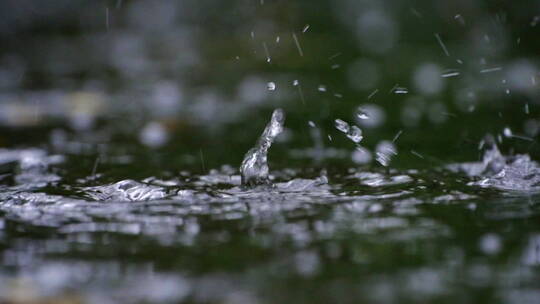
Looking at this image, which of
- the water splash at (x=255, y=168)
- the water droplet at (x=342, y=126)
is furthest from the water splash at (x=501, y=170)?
the water droplet at (x=342, y=126)

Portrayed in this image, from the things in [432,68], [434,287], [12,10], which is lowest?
[434,287]

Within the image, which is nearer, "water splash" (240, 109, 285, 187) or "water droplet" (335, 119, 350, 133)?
"water splash" (240, 109, 285, 187)

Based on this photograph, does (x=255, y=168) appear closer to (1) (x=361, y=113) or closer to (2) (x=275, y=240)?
(2) (x=275, y=240)

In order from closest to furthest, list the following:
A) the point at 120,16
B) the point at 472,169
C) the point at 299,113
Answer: the point at 472,169 < the point at 299,113 < the point at 120,16

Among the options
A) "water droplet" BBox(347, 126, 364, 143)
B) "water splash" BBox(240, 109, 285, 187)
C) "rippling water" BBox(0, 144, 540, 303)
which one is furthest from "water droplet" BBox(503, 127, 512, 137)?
"water splash" BBox(240, 109, 285, 187)

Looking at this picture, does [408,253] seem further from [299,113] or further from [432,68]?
[432,68]

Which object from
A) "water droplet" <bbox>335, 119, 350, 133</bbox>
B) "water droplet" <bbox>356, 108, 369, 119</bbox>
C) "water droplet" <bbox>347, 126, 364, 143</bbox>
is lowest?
"water droplet" <bbox>347, 126, 364, 143</bbox>

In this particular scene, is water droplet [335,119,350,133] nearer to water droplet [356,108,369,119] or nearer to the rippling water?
water droplet [356,108,369,119]

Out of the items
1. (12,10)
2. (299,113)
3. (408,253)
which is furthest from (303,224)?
(12,10)
